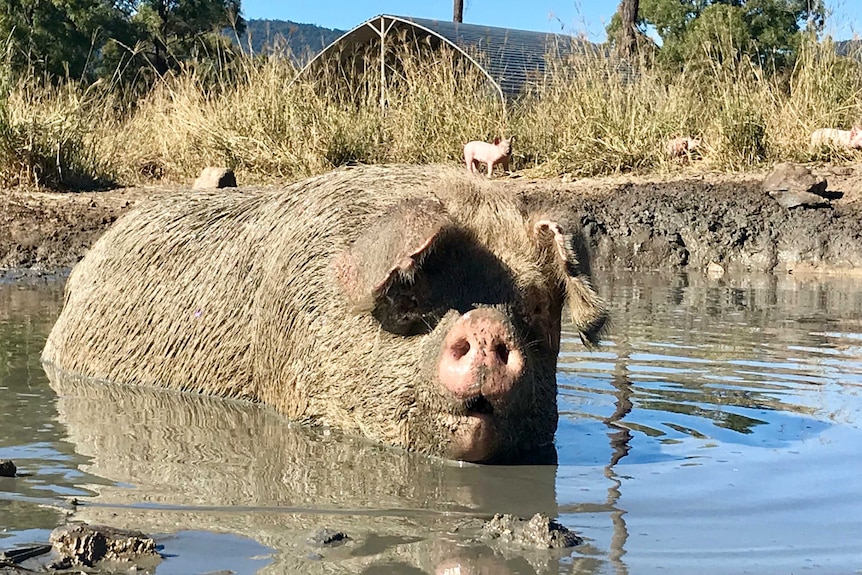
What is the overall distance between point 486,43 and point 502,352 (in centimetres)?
1925

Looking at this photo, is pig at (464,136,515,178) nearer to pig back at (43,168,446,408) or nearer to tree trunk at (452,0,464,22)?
pig back at (43,168,446,408)

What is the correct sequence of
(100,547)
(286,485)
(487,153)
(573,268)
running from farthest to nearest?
(487,153), (573,268), (286,485), (100,547)

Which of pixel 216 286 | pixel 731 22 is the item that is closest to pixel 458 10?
pixel 731 22

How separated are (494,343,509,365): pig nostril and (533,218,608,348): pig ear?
439 mm

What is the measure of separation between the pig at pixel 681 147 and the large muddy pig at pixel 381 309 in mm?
8625

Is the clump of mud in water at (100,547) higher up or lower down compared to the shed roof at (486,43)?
lower down

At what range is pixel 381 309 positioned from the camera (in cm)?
398

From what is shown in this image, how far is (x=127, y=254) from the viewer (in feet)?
18.9

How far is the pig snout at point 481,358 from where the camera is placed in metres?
3.53

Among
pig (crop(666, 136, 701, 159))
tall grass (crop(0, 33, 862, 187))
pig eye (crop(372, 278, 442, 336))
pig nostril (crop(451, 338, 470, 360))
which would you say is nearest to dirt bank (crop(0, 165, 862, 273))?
pig (crop(666, 136, 701, 159))

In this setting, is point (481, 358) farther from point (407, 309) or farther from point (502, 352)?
point (407, 309)

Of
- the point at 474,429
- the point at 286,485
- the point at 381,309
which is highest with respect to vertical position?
the point at 381,309

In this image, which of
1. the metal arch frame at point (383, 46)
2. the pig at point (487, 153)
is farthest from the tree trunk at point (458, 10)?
the pig at point (487, 153)

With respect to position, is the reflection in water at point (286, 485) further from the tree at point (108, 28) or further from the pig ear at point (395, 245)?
the tree at point (108, 28)
